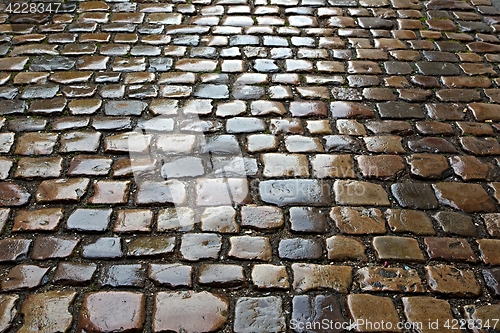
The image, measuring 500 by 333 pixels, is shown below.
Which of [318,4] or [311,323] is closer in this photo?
[311,323]

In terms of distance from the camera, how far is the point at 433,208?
2576mm

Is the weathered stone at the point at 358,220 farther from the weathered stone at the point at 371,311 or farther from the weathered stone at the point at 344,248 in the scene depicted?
the weathered stone at the point at 371,311

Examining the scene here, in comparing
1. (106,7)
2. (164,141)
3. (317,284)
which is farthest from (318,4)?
(317,284)

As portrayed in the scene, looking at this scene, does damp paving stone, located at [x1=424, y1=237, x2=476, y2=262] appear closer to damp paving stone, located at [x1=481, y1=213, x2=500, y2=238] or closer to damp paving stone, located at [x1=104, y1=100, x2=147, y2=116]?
damp paving stone, located at [x1=481, y1=213, x2=500, y2=238]

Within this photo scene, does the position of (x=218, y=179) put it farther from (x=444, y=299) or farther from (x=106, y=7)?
(x=106, y=7)

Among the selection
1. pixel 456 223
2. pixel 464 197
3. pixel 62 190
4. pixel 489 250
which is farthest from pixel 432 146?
pixel 62 190

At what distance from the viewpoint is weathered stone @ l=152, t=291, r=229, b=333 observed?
6.56 ft

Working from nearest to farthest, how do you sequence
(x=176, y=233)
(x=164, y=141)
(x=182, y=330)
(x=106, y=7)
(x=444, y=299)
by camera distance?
(x=182, y=330) → (x=444, y=299) → (x=176, y=233) → (x=164, y=141) → (x=106, y=7)

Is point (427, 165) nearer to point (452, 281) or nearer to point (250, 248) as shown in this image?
point (452, 281)

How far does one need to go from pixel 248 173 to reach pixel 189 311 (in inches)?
36.6

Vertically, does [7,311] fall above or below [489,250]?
above

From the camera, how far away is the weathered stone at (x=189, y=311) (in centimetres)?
200

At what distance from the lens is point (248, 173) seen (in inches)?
108

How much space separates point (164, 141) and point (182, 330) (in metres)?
1.28
